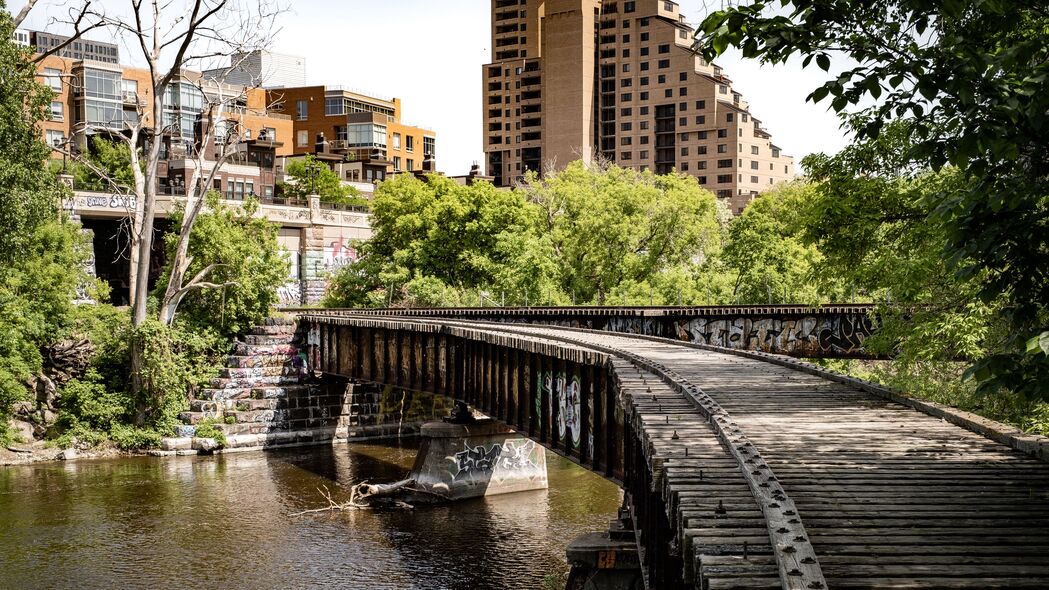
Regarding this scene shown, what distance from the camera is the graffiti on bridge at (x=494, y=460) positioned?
31.5m

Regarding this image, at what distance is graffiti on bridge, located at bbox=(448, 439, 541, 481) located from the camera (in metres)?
31.5

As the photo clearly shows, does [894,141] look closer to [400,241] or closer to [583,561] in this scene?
[583,561]

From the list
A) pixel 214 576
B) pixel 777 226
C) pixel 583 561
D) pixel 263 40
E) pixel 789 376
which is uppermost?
pixel 263 40

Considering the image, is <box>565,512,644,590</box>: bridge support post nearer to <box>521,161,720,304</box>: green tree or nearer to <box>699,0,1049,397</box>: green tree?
<box>699,0,1049,397</box>: green tree

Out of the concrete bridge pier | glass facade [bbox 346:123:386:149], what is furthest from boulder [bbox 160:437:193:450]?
glass facade [bbox 346:123:386:149]

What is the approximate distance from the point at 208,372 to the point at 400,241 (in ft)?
69.3

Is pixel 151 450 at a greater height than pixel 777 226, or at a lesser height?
lesser

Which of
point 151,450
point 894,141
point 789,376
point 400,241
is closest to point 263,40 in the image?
point 151,450

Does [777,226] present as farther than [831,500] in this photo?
Yes

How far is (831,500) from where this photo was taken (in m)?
8.16

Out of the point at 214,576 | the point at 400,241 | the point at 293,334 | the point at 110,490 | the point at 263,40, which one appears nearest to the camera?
the point at 214,576

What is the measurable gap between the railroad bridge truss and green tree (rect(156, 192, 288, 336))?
83.0 feet

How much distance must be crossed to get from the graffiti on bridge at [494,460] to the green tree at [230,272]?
14.8 meters

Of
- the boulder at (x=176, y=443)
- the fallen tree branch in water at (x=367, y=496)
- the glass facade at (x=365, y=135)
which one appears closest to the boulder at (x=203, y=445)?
the boulder at (x=176, y=443)
